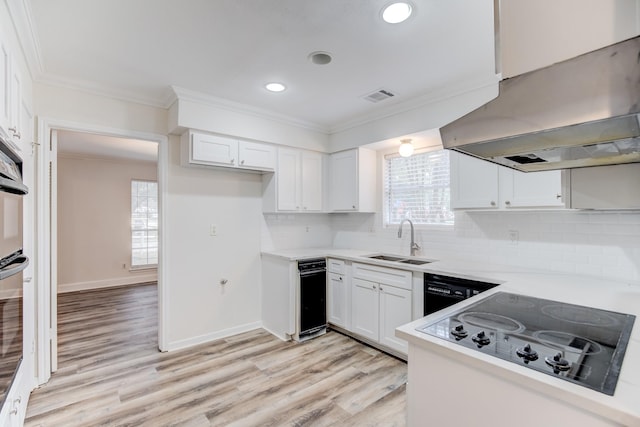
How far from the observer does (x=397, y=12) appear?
1.79 metres

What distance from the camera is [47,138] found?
261 centimetres

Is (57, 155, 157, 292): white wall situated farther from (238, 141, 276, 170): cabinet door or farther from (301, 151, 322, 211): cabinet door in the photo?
(301, 151, 322, 211): cabinet door

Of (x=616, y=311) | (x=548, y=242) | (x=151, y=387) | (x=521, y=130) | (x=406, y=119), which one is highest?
(x=406, y=119)

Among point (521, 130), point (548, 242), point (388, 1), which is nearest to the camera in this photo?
point (521, 130)

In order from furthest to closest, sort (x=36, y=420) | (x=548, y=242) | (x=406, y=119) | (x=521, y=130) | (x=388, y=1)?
(x=406, y=119)
(x=548, y=242)
(x=36, y=420)
(x=388, y=1)
(x=521, y=130)

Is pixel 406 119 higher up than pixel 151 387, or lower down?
higher up

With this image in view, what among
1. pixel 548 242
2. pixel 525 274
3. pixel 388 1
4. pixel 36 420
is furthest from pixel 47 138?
pixel 548 242

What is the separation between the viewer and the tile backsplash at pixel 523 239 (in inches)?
88.1

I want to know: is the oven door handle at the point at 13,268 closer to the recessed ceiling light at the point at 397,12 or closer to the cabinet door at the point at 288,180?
the recessed ceiling light at the point at 397,12

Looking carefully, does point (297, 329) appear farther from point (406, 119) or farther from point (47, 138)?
point (47, 138)

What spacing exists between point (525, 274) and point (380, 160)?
211cm

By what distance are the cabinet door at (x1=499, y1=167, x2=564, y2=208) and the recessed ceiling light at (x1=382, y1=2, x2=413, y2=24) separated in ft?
4.77

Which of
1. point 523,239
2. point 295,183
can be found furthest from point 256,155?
point 523,239

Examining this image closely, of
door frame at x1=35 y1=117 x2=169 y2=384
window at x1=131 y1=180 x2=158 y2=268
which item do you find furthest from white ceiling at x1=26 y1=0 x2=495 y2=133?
window at x1=131 y1=180 x2=158 y2=268
